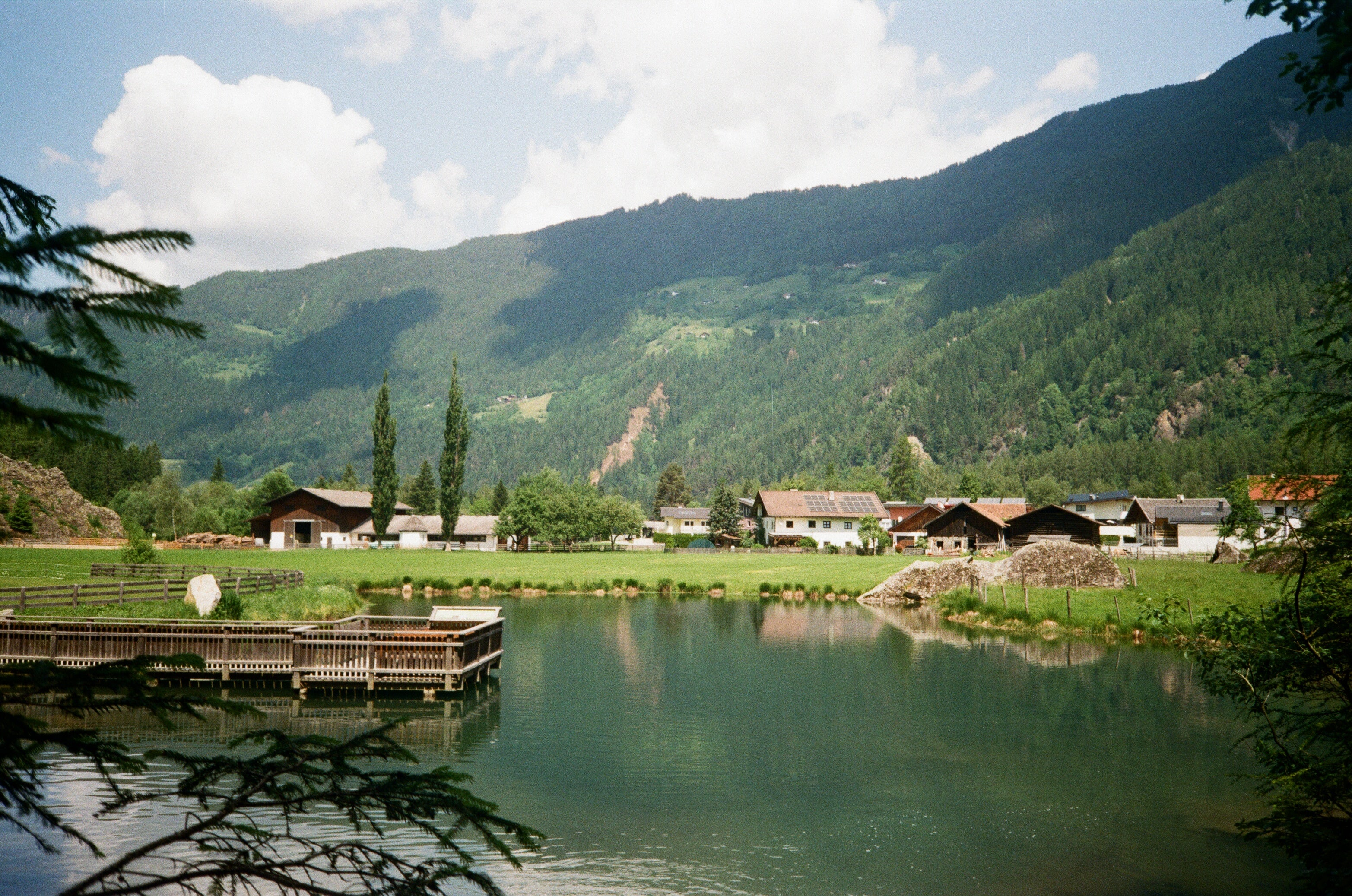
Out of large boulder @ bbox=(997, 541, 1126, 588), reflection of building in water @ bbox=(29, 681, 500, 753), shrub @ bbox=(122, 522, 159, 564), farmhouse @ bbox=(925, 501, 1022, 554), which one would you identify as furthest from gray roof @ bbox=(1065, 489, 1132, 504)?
reflection of building in water @ bbox=(29, 681, 500, 753)

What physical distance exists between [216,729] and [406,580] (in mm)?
37278

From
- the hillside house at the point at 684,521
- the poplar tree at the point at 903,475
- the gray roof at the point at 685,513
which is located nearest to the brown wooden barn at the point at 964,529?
the hillside house at the point at 684,521

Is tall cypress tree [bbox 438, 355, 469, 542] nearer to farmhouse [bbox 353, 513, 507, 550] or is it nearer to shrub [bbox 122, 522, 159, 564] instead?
farmhouse [bbox 353, 513, 507, 550]

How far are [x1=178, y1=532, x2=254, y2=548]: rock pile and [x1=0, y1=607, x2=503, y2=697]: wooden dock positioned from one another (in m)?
76.5

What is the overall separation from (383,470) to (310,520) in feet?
68.3

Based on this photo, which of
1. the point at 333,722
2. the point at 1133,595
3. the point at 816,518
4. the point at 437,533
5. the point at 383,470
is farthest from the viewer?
the point at 437,533

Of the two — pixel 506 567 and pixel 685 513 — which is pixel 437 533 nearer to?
pixel 506 567

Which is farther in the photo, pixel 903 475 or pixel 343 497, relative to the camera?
pixel 903 475

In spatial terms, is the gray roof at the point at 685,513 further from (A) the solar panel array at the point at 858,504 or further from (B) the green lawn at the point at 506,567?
(B) the green lawn at the point at 506,567

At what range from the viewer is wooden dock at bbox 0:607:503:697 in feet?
87.0

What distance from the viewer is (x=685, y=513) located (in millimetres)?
164250

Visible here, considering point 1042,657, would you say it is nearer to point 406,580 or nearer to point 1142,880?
point 1142,880

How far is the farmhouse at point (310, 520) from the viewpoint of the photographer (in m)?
107

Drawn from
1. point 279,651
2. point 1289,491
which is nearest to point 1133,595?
point 1289,491
